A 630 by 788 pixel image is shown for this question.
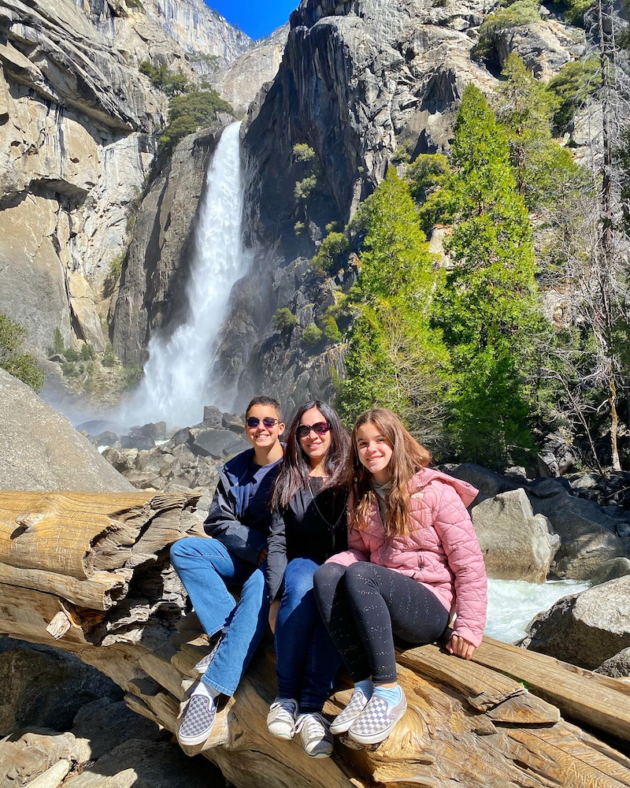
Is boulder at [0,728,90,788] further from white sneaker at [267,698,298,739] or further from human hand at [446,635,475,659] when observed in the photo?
human hand at [446,635,475,659]

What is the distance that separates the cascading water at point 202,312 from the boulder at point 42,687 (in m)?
37.0

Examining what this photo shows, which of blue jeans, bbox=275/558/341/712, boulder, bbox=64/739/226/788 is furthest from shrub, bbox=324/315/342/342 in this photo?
blue jeans, bbox=275/558/341/712

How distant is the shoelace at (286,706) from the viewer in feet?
8.57

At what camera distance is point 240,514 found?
11.4 feet

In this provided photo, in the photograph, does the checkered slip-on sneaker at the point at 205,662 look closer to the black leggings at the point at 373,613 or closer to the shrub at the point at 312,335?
the black leggings at the point at 373,613

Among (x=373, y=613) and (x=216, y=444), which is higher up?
(x=373, y=613)

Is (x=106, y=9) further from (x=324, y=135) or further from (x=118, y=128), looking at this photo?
(x=324, y=135)

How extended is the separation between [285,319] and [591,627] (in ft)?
116

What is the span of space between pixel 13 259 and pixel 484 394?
3731 cm

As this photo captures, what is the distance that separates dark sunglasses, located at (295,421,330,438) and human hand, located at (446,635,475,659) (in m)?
1.22

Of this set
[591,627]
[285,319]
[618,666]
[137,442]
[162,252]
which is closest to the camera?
[618,666]

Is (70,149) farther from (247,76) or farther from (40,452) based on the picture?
(40,452)

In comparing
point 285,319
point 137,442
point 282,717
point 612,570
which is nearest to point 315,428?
point 282,717

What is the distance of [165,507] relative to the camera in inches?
153
